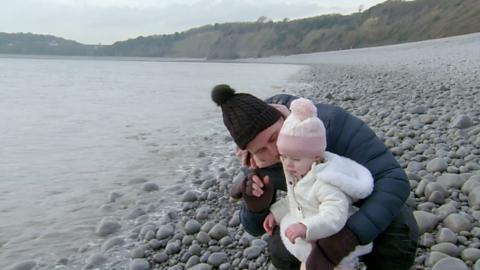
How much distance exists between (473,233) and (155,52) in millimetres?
120345

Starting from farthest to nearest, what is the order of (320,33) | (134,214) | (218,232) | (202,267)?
(320,33)
(134,214)
(218,232)
(202,267)

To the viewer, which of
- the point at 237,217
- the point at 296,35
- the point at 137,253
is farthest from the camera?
the point at 296,35

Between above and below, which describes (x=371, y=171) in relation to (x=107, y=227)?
above

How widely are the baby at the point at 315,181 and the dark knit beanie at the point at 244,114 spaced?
0.19m

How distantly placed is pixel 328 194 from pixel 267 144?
18.3 inches

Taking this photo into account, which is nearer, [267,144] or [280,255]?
[267,144]

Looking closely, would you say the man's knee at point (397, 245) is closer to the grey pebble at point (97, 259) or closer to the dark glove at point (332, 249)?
the dark glove at point (332, 249)

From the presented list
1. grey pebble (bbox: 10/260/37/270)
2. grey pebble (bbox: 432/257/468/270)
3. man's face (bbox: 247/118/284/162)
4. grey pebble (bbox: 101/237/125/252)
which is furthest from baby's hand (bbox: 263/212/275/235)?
grey pebble (bbox: 10/260/37/270)

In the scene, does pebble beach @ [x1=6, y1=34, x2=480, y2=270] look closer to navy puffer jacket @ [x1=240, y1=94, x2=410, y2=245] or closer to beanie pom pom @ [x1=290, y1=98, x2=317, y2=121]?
navy puffer jacket @ [x1=240, y1=94, x2=410, y2=245]

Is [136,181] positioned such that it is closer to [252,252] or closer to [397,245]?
[252,252]

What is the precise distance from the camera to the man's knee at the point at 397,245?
1843mm

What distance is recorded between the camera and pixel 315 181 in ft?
5.83

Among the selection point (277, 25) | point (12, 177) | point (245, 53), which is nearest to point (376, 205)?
point (12, 177)

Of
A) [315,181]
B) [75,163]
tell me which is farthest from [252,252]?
[75,163]
